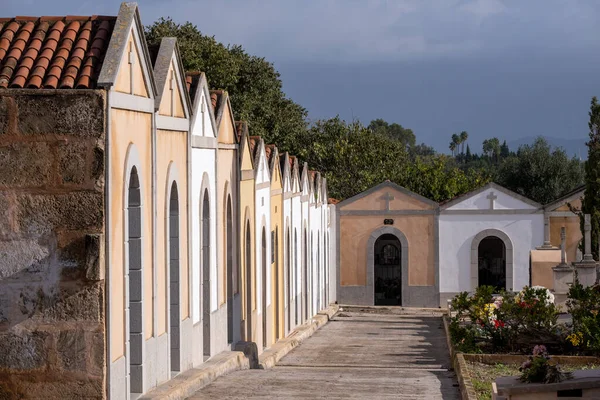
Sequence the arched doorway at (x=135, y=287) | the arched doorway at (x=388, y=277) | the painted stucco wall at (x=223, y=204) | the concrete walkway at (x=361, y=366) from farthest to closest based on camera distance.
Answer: the arched doorway at (x=388, y=277) → the painted stucco wall at (x=223, y=204) → the concrete walkway at (x=361, y=366) → the arched doorway at (x=135, y=287)

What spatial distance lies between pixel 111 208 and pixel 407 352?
1236cm

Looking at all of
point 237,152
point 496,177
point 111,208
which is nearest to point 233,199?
point 237,152

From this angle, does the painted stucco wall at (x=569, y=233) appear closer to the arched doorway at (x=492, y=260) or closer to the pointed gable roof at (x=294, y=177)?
the arched doorway at (x=492, y=260)

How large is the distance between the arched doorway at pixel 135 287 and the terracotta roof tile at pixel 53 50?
4.80ft

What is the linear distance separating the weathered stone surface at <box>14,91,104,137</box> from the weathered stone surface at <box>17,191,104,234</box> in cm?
61

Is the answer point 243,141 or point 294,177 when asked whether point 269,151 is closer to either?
point 294,177

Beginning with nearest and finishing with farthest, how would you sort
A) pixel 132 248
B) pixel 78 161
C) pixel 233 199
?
pixel 78 161 < pixel 132 248 < pixel 233 199

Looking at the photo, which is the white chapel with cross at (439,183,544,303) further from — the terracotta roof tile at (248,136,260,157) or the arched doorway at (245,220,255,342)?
the arched doorway at (245,220,255,342)

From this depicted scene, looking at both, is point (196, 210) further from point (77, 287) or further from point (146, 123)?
point (77, 287)

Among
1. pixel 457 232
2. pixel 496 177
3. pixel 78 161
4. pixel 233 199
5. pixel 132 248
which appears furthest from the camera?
pixel 496 177

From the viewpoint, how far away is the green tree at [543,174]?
62.5 metres

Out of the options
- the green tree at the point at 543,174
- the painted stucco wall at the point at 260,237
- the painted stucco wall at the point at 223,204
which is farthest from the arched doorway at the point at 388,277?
Result: the green tree at the point at 543,174

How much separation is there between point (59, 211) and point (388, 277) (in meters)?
31.3

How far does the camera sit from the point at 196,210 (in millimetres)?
15234
